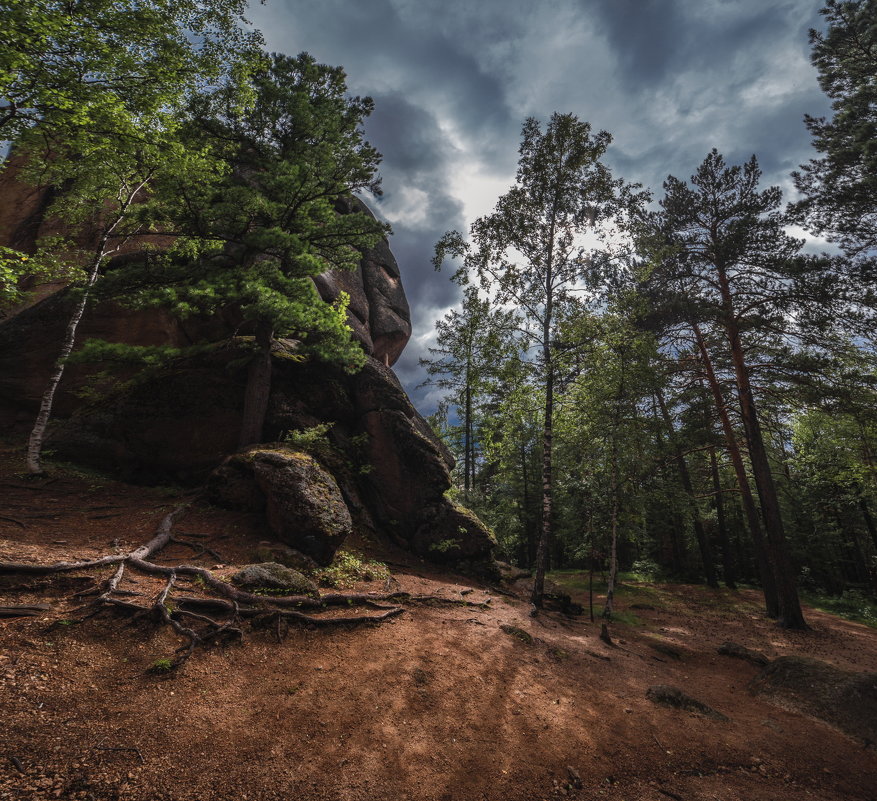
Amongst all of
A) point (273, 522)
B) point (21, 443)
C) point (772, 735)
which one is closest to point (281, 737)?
point (273, 522)

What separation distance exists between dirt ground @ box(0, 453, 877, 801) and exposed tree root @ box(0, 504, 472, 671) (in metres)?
0.19

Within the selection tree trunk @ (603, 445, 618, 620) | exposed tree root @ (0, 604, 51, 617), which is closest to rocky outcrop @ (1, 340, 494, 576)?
tree trunk @ (603, 445, 618, 620)

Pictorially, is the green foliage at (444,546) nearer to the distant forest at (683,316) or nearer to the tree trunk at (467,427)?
the distant forest at (683,316)

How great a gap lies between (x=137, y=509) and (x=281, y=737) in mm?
8442

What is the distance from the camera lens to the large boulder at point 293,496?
9.18 metres

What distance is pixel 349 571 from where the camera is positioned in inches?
378

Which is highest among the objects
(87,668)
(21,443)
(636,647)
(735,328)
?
(735,328)

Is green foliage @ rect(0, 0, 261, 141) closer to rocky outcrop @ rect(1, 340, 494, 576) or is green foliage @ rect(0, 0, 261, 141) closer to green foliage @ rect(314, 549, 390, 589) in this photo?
rocky outcrop @ rect(1, 340, 494, 576)

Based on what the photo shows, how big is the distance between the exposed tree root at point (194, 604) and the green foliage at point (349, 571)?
75cm

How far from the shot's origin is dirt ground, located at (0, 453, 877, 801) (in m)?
3.56

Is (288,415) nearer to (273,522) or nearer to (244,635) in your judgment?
(273,522)

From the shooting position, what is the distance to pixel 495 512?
27203 mm

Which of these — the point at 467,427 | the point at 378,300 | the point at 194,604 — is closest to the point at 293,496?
the point at 194,604

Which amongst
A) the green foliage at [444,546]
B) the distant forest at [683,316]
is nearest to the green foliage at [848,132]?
the distant forest at [683,316]
